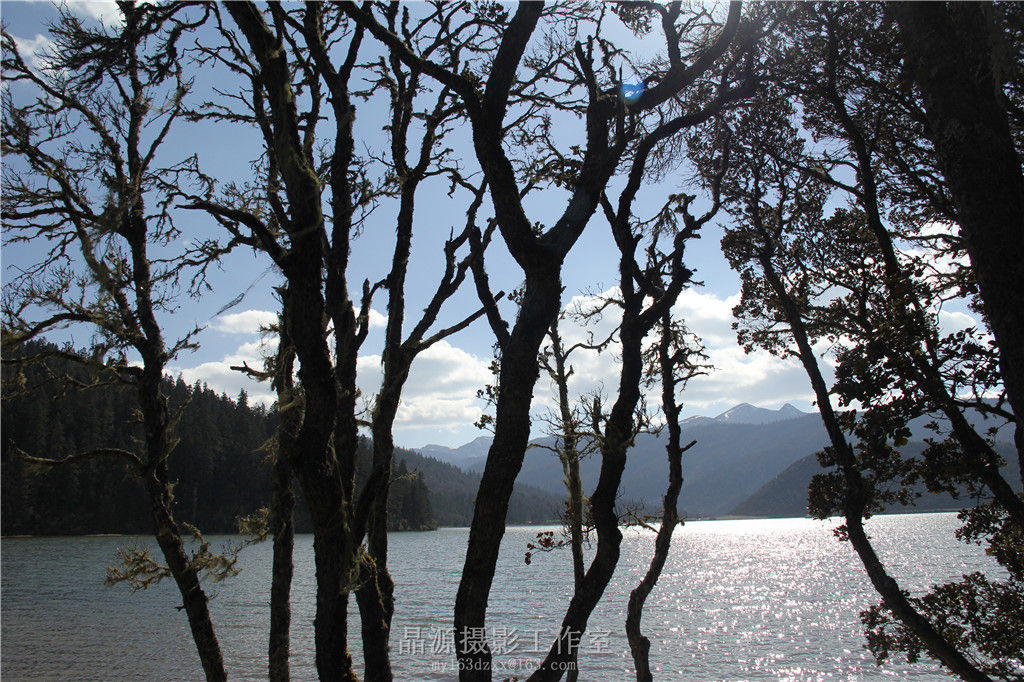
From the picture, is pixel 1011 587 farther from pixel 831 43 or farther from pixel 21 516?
pixel 21 516

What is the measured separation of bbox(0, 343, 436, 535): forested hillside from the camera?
8901 centimetres

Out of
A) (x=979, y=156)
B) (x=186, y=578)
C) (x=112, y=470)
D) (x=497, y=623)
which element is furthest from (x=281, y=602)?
(x=112, y=470)

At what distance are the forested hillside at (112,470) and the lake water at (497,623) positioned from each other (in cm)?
1033

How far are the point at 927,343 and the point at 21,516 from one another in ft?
373

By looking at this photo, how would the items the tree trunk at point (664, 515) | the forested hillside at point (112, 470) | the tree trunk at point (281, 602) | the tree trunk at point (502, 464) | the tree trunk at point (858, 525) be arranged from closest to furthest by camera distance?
the tree trunk at point (502, 464) < the tree trunk at point (281, 602) < the tree trunk at point (858, 525) < the tree trunk at point (664, 515) < the forested hillside at point (112, 470)

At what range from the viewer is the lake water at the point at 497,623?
28844 millimetres

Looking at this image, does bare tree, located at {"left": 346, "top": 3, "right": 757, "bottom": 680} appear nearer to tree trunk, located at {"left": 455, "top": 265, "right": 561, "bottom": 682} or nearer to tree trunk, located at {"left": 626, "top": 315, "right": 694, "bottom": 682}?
tree trunk, located at {"left": 455, "top": 265, "right": 561, "bottom": 682}

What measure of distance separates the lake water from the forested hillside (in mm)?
10334

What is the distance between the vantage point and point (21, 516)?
89375mm

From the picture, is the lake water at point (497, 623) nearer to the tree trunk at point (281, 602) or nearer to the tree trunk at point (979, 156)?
the tree trunk at point (281, 602)

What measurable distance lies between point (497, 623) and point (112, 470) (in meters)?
84.8

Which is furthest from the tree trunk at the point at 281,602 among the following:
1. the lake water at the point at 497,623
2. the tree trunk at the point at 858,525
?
the tree trunk at the point at 858,525

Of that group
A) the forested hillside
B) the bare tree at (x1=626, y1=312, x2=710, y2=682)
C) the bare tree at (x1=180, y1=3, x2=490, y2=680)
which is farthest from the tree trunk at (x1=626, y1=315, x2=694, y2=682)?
the forested hillside

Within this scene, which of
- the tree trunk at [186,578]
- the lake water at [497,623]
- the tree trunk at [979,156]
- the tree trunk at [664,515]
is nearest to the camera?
the tree trunk at [979,156]
